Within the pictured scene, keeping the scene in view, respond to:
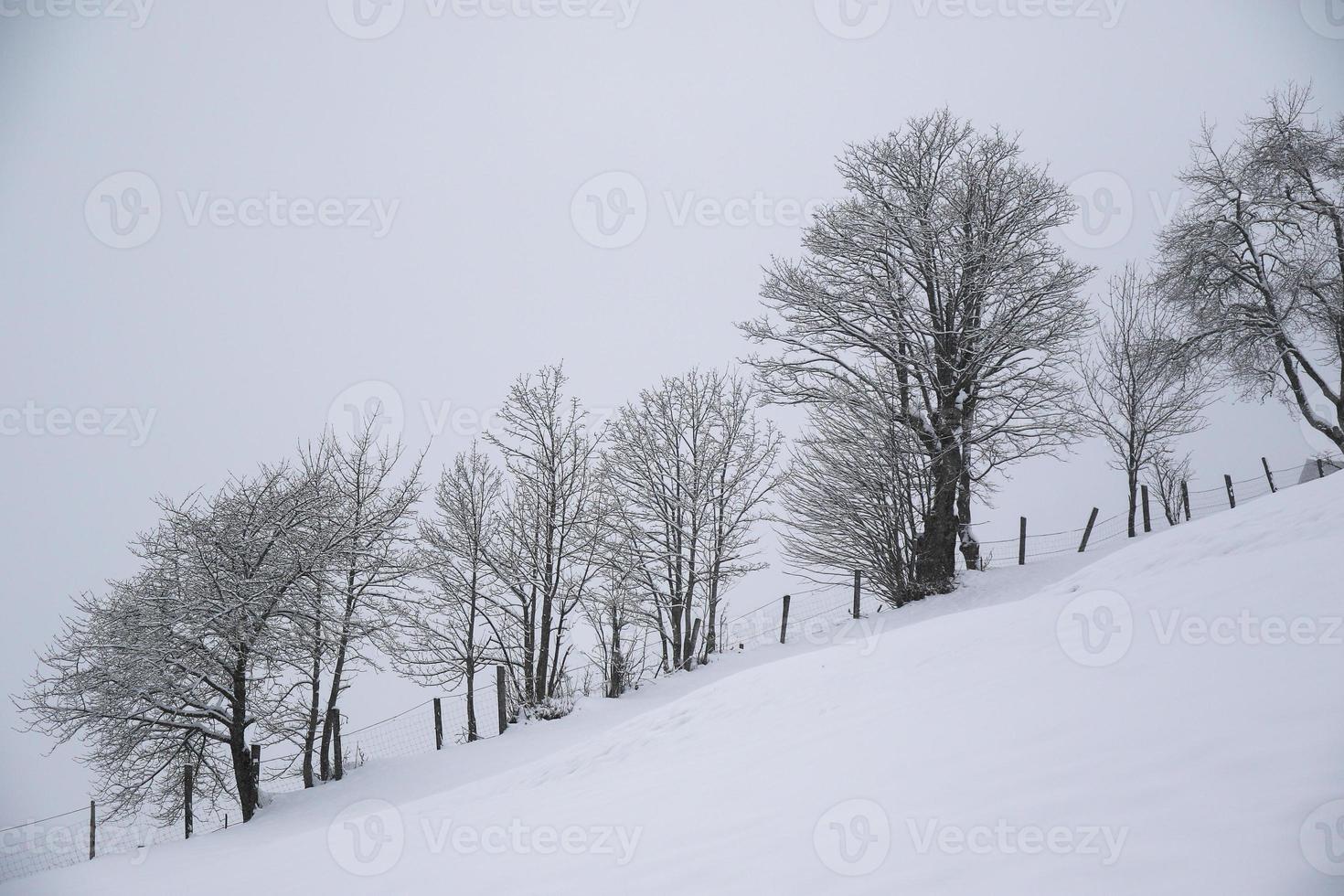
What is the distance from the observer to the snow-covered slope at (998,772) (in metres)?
2.52

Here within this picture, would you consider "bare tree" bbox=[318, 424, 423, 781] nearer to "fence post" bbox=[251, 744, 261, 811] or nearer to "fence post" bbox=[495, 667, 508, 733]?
"fence post" bbox=[251, 744, 261, 811]

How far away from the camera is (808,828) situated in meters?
3.63

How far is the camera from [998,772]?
341 centimetres

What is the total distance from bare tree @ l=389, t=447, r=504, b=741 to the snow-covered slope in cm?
1016

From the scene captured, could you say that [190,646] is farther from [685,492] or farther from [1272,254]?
[1272,254]

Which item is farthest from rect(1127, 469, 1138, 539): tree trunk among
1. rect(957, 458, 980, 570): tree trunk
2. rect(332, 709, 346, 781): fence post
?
rect(332, 709, 346, 781): fence post

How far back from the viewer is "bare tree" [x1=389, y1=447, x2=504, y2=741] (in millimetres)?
19078

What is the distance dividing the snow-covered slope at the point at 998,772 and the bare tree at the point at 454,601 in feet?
33.3

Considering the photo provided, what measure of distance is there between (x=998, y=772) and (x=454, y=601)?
1829cm

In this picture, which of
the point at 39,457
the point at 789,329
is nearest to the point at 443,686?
the point at 789,329

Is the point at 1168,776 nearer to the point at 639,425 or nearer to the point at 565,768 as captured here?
the point at 565,768

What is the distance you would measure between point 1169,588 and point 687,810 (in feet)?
14.8

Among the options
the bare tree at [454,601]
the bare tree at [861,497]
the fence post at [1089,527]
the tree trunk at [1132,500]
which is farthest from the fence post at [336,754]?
the tree trunk at [1132,500]

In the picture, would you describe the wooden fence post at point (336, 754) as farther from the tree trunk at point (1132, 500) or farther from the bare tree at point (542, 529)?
the tree trunk at point (1132, 500)
